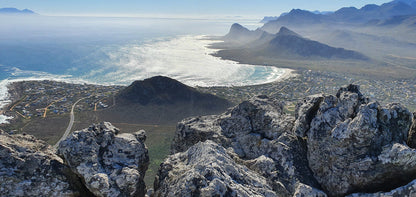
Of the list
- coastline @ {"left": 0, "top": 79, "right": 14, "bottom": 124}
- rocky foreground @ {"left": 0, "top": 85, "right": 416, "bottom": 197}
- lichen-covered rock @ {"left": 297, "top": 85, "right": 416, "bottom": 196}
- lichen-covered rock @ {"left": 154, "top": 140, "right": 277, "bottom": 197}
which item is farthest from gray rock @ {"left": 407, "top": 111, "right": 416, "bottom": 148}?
coastline @ {"left": 0, "top": 79, "right": 14, "bottom": 124}

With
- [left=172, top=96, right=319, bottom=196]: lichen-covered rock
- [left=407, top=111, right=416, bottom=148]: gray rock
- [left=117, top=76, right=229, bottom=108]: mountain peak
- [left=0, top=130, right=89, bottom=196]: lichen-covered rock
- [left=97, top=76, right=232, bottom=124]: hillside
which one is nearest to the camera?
[left=0, top=130, right=89, bottom=196]: lichen-covered rock

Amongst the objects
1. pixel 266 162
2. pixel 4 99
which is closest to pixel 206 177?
pixel 266 162

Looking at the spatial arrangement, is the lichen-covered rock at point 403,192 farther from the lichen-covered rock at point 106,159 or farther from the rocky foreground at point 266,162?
the lichen-covered rock at point 106,159

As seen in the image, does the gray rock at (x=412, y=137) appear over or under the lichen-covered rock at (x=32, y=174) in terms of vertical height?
over

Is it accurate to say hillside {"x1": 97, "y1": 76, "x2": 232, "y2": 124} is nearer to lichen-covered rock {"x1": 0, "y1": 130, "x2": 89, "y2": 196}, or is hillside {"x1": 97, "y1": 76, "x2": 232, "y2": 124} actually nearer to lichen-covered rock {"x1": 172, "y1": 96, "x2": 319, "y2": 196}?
lichen-covered rock {"x1": 172, "y1": 96, "x2": 319, "y2": 196}

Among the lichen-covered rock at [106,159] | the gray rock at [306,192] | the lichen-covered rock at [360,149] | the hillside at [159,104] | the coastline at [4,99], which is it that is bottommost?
the coastline at [4,99]

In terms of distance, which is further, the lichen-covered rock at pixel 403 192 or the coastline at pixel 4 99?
the coastline at pixel 4 99

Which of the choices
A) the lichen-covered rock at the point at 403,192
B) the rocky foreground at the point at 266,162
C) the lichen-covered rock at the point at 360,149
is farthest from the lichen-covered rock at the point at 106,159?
the lichen-covered rock at the point at 403,192

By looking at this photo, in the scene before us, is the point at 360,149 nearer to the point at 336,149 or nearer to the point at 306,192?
the point at 336,149
